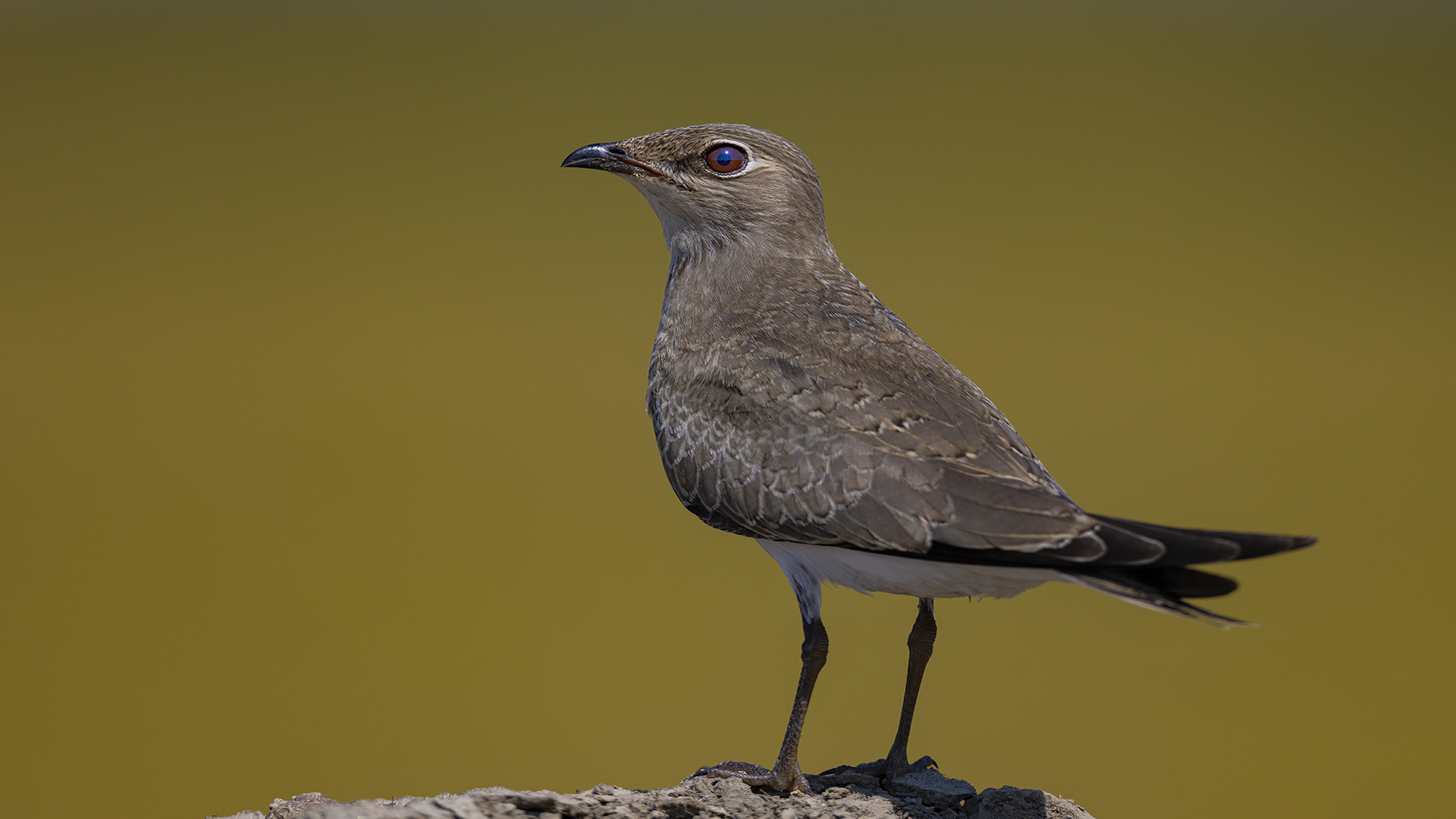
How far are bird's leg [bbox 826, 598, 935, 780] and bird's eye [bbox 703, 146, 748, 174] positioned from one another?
10.6 feet

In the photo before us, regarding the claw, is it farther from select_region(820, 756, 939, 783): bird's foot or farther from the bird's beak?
the bird's beak

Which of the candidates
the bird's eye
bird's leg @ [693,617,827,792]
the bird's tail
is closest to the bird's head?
the bird's eye

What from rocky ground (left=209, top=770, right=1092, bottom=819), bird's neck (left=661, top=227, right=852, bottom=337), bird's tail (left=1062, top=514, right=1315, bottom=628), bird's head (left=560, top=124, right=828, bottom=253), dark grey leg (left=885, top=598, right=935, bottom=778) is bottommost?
rocky ground (left=209, top=770, right=1092, bottom=819)

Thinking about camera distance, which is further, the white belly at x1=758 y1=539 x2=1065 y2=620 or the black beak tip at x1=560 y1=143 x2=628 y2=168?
the black beak tip at x1=560 y1=143 x2=628 y2=168

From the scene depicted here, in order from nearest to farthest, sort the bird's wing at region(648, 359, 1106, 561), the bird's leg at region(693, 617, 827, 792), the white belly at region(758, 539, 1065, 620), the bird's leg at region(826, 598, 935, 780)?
1. the bird's wing at region(648, 359, 1106, 561)
2. the white belly at region(758, 539, 1065, 620)
3. the bird's leg at region(693, 617, 827, 792)
4. the bird's leg at region(826, 598, 935, 780)

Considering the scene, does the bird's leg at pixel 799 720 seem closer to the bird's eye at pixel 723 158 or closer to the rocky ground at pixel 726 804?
the rocky ground at pixel 726 804

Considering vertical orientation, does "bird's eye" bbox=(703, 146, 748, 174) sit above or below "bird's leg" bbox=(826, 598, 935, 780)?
above

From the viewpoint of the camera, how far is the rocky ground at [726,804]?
Answer: 551 centimetres

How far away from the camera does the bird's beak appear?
7418 millimetres

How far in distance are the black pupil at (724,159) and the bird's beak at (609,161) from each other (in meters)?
0.35

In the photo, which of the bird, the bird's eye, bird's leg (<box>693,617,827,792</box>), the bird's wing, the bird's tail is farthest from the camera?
the bird's eye

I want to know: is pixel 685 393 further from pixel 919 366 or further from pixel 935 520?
pixel 935 520

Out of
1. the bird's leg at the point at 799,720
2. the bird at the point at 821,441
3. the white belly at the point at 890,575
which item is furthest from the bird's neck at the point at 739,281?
the bird's leg at the point at 799,720

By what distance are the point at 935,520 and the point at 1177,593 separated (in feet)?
3.95
